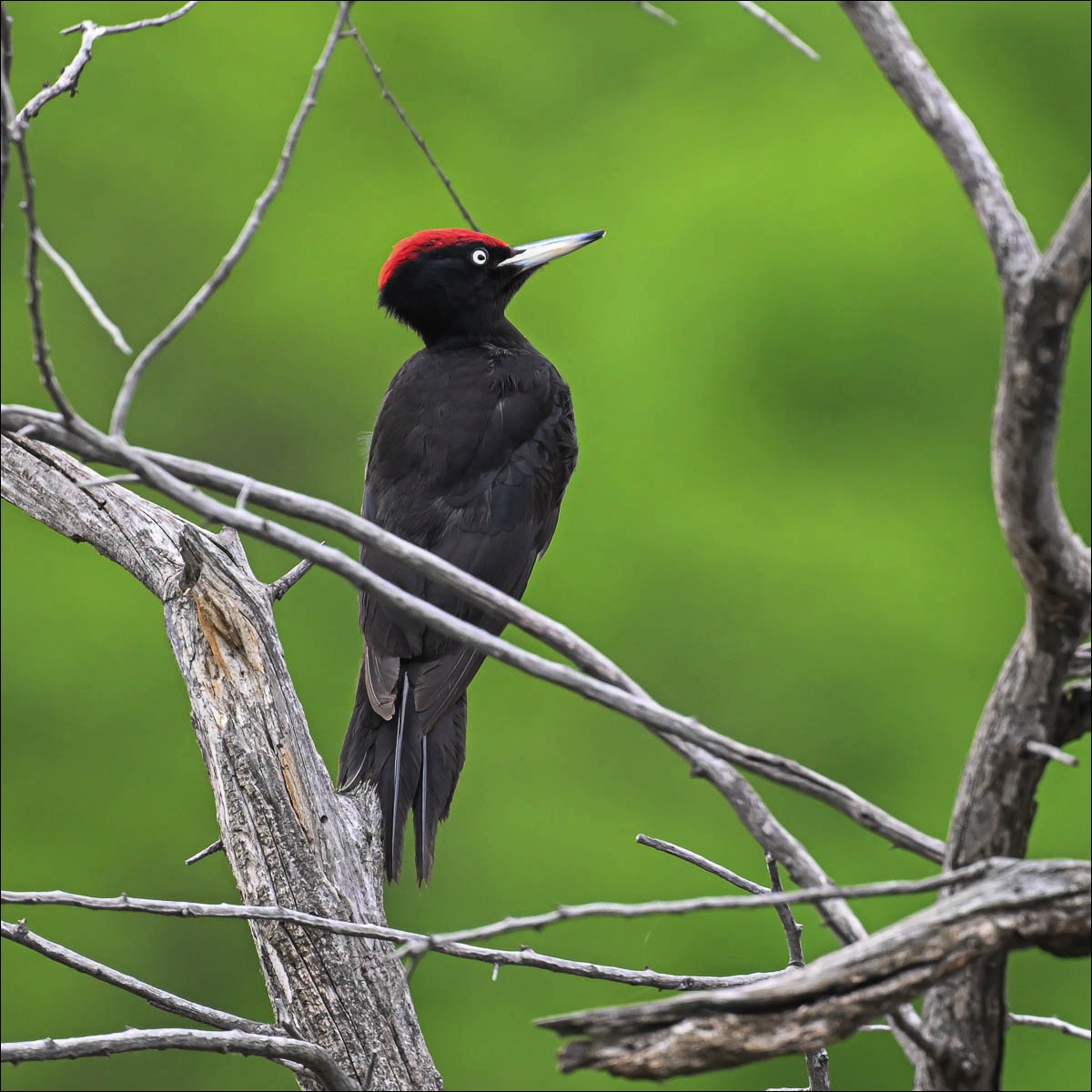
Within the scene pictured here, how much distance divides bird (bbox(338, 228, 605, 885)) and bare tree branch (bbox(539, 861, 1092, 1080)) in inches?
39.3

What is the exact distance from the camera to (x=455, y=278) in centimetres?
280

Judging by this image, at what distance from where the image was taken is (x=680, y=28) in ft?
18.9

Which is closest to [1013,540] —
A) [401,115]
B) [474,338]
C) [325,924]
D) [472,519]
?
[325,924]

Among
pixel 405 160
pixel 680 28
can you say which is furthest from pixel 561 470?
pixel 680 28

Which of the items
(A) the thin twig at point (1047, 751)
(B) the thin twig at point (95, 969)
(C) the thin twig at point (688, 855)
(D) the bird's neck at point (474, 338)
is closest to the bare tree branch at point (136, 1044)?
(B) the thin twig at point (95, 969)

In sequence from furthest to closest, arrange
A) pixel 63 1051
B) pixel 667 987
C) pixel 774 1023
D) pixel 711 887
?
1. pixel 711 887
2. pixel 667 987
3. pixel 63 1051
4. pixel 774 1023

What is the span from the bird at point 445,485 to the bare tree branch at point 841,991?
1.00 metres

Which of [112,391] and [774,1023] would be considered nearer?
[774,1023]

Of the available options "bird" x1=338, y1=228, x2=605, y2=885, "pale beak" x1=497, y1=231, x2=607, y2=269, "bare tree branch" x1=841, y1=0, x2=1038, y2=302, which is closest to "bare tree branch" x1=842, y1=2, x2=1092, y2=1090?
"bare tree branch" x1=841, y1=0, x2=1038, y2=302

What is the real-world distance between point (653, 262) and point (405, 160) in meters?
1.13

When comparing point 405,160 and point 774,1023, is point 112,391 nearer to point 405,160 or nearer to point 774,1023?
point 405,160

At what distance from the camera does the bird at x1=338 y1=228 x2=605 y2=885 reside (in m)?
2.02

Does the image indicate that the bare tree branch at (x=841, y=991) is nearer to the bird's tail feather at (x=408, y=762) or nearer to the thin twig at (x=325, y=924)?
the thin twig at (x=325, y=924)

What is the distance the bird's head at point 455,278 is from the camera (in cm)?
280
